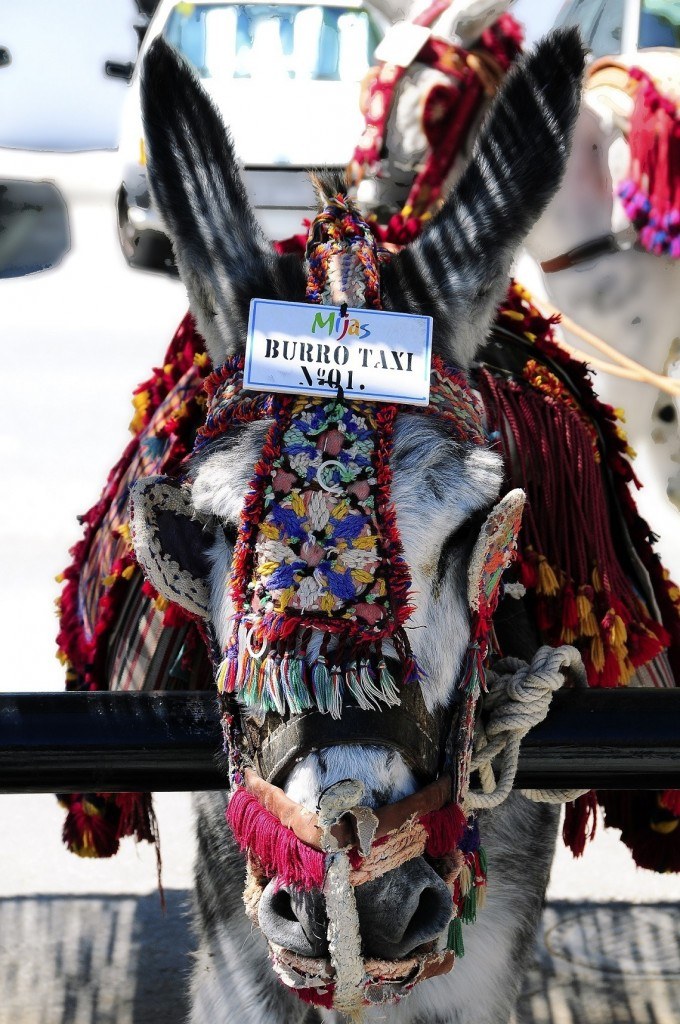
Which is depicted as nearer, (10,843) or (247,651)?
(247,651)

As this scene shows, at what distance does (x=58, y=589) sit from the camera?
21.1 feet

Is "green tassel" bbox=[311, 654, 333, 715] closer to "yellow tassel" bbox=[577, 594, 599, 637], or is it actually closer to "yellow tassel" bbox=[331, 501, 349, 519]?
"yellow tassel" bbox=[331, 501, 349, 519]

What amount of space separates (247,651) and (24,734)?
1.65 ft

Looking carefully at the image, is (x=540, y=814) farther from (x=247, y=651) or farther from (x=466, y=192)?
(x=466, y=192)

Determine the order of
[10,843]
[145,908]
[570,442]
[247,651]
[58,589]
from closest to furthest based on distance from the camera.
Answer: [247,651]
[570,442]
[145,908]
[10,843]
[58,589]

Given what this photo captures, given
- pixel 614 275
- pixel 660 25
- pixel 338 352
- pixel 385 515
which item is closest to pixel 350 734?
pixel 385 515

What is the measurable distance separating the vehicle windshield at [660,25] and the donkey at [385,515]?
174 inches

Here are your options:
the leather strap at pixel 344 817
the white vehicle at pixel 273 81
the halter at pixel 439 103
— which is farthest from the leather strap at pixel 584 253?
the leather strap at pixel 344 817

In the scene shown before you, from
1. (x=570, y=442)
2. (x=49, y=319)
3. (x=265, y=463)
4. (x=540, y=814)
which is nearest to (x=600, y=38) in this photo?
(x=570, y=442)

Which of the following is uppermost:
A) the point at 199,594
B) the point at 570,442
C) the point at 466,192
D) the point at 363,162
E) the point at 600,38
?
the point at 600,38

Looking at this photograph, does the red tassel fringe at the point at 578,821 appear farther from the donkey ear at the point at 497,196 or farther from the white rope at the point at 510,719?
the donkey ear at the point at 497,196

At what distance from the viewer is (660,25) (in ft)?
20.3

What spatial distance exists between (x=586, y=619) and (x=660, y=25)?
4.66 m

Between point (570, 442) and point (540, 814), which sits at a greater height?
point (570, 442)
